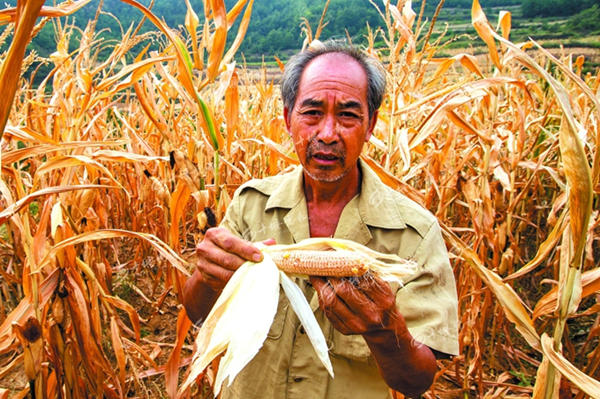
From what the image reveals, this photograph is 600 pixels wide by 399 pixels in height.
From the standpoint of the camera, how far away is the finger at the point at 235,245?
1.04 meters

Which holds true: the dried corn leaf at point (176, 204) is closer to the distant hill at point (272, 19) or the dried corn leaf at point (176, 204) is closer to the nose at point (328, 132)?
the nose at point (328, 132)

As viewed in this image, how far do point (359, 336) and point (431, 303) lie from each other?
10.5 inches

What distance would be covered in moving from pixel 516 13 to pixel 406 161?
46913 millimetres

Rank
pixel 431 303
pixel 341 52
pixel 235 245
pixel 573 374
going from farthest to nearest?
pixel 341 52 < pixel 431 303 < pixel 235 245 < pixel 573 374

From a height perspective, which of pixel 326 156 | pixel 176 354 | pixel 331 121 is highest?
pixel 331 121

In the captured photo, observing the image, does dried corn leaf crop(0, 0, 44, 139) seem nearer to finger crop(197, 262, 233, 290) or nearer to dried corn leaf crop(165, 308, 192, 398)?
finger crop(197, 262, 233, 290)

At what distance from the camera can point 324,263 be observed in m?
0.95

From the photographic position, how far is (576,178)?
0.82 meters

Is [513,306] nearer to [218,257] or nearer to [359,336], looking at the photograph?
[359,336]

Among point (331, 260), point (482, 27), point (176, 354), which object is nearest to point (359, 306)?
point (331, 260)

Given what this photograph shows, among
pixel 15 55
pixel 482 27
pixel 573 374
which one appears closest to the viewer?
pixel 15 55

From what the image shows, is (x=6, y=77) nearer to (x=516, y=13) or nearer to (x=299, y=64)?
(x=299, y=64)

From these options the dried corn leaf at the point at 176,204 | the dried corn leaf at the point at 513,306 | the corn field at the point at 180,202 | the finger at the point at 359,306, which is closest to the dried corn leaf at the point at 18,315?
the corn field at the point at 180,202

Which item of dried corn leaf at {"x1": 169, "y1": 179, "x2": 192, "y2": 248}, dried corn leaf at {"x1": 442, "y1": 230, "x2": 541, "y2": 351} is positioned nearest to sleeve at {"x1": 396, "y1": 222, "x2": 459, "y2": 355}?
dried corn leaf at {"x1": 442, "y1": 230, "x2": 541, "y2": 351}
